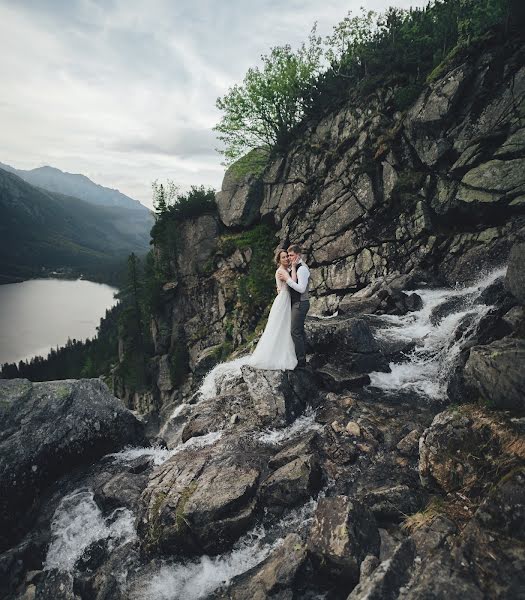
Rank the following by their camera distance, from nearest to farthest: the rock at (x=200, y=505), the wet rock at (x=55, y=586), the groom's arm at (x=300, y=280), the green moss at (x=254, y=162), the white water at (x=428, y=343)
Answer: the rock at (x=200, y=505), the wet rock at (x=55, y=586), the groom's arm at (x=300, y=280), the white water at (x=428, y=343), the green moss at (x=254, y=162)

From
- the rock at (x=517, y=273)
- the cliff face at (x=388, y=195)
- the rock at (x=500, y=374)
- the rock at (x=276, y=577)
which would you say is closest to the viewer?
the rock at (x=276, y=577)

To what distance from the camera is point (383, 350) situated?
569 inches

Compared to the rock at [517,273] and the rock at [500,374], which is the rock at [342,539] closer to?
the rock at [500,374]

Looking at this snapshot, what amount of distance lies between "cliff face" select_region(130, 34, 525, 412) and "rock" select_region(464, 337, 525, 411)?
15.9 meters

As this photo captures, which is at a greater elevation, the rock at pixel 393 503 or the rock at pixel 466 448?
the rock at pixel 466 448

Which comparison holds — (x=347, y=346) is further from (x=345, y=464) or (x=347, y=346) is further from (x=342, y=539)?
(x=342, y=539)

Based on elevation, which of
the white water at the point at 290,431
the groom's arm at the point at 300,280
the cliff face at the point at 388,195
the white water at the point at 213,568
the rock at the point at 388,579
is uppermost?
the cliff face at the point at 388,195

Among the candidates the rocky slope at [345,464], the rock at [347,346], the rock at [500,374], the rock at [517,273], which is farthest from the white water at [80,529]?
the rock at [517,273]

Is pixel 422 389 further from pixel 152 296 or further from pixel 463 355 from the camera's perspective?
pixel 152 296

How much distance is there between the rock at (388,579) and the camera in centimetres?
435

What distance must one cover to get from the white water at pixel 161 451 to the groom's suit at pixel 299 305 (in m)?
3.90

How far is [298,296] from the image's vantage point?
38.4ft

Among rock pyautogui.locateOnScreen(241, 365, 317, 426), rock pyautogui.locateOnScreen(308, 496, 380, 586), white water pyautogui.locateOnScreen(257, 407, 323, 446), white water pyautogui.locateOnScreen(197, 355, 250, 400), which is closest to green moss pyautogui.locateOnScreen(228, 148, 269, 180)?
white water pyautogui.locateOnScreen(197, 355, 250, 400)

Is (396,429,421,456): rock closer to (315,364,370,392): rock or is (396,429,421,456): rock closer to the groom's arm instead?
(315,364,370,392): rock
